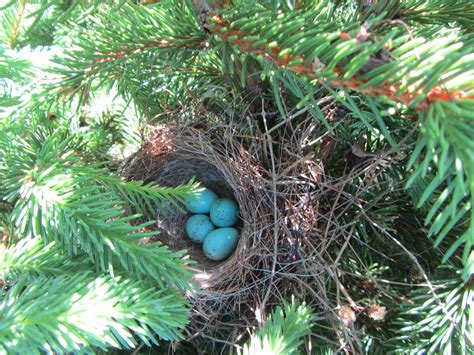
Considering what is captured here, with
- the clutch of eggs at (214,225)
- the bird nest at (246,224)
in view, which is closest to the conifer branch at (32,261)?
the bird nest at (246,224)

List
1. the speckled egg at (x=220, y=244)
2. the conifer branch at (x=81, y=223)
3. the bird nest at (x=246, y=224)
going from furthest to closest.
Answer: the speckled egg at (x=220, y=244), the bird nest at (x=246, y=224), the conifer branch at (x=81, y=223)

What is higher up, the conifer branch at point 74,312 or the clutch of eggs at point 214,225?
the conifer branch at point 74,312

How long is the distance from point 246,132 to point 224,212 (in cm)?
36

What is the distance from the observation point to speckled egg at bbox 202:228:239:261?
3.81 feet

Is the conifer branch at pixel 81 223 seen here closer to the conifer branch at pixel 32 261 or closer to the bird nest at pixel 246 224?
the conifer branch at pixel 32 261

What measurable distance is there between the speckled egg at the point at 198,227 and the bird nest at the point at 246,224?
5.6 inches

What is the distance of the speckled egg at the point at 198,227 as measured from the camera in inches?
48.7

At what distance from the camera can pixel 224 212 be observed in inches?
47.5

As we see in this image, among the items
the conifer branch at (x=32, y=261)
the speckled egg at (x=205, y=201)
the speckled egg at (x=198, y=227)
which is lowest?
the speckled egg at (x=198, y=227)

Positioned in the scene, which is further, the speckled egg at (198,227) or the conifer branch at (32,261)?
the speckled egg at (198,227)

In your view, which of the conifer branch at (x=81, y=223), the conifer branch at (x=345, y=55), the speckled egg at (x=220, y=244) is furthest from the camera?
the speckled egg at (x=220, y=244)

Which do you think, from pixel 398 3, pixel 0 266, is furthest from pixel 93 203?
pixel 398 3

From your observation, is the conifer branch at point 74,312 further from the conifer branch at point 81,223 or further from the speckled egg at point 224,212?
the speckled egg at point 224,212

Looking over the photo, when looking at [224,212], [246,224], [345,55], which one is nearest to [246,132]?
[246,224]
